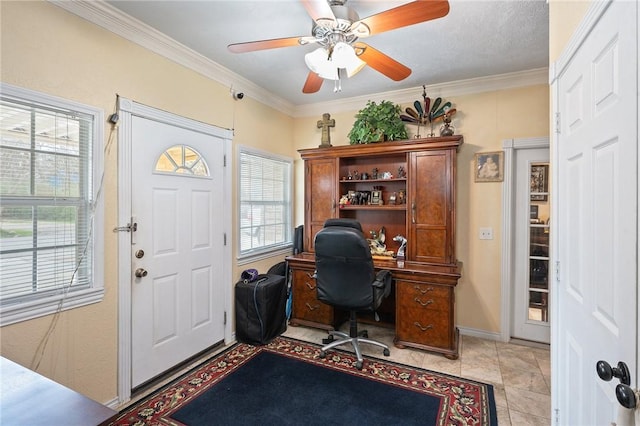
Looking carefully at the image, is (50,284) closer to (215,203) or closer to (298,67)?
(215,203)

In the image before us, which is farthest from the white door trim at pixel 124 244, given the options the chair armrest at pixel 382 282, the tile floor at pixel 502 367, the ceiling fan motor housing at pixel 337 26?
the chair armrest at pixel 382 282

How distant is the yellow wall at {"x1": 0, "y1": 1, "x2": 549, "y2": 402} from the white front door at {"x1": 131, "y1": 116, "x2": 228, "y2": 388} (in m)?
0.18

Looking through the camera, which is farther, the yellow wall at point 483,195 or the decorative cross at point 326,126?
the decorative cross at point 326,126

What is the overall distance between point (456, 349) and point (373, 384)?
0.95 m

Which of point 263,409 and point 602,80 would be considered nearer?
point 602,80

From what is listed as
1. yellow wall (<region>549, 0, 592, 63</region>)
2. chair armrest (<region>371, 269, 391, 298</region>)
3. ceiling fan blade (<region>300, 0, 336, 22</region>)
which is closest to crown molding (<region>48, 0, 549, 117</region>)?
ceiling fan blade (<region>300, 0, 336, 22</region>)

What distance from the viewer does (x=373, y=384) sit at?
90.5 inches

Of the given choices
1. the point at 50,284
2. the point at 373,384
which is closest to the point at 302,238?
the point at 373,384

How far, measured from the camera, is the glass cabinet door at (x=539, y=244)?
2969mm

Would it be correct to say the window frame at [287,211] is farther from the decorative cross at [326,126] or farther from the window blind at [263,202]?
the decorative cross at [326,126]

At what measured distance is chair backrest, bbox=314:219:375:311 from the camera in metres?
2.46

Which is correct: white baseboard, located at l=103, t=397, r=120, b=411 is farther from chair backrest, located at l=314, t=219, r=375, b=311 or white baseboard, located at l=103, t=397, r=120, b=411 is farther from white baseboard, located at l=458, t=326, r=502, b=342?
white baseboard, located at l=458, t=326, r=502, b=342

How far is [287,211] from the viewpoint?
13.2 feet

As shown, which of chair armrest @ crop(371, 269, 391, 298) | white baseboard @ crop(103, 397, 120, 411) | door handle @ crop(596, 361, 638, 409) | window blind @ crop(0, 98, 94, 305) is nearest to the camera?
door handle @ crop(596, 361, 638, 409)
